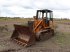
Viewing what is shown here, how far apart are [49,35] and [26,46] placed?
12.6 feet

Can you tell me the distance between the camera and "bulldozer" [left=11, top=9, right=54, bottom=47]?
1316 cm

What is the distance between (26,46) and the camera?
1256cm

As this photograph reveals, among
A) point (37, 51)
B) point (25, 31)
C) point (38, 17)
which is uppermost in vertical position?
point (38, 17)

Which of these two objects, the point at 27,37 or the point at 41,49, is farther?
the point at 27,37

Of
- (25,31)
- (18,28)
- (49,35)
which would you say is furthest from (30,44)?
(49,35)

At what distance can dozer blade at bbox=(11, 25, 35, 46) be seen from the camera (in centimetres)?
1292

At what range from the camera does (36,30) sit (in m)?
14.9

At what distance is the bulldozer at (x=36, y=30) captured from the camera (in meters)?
13.2

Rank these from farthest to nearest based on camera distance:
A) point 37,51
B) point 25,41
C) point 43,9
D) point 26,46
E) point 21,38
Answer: point 43,9, point 21,38, point 25,41, point 26,46, point 37,51

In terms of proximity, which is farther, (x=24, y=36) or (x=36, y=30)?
(x=36, y=30)

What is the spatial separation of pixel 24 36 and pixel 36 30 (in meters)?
1.35

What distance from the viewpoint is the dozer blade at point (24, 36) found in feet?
42.4

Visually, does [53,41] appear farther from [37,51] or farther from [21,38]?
[37,51]

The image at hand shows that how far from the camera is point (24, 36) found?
45.9 ft
